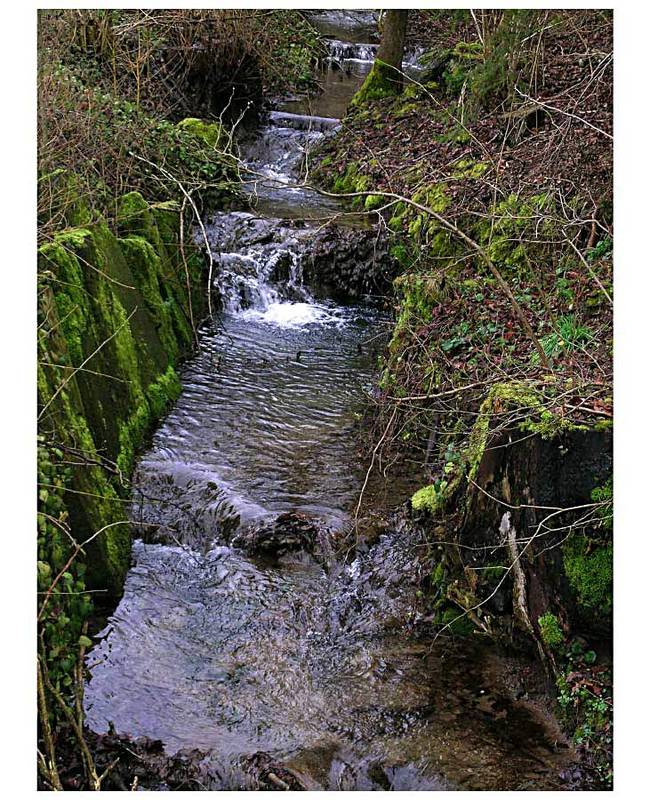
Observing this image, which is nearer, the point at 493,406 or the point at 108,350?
the point at 493,406

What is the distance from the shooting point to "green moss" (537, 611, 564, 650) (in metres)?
4.45

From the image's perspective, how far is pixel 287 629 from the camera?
17.2 ft

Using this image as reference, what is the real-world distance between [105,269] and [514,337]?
3799mm

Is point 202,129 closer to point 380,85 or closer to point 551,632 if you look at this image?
point 380,85

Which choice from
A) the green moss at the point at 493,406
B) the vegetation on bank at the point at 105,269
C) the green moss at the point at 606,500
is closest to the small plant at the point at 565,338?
the green moss at the point at 493,406

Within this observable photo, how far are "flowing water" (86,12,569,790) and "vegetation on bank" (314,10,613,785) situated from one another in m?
0.39

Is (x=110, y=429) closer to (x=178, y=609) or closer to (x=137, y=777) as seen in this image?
(x=178, y=609)

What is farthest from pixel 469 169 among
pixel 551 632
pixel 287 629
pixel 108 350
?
pixel 551 632

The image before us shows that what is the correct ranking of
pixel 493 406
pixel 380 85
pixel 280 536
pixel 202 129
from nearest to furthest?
pixel 493 406, pixel 280 536, pixel 202 129, pixel 380 85

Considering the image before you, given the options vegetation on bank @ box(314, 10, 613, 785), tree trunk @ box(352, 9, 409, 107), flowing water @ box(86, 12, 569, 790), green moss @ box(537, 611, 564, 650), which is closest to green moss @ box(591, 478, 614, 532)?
vegetation on bank @ box(314, 10, 613, 785)

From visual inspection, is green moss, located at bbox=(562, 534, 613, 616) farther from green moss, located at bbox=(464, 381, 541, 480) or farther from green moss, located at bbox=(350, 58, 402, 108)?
green moss, located at bbox=(350, 58, 402, 108)

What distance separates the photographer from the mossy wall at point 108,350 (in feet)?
17.1

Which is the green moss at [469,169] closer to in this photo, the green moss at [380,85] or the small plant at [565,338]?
→ the small plant at [565,338]

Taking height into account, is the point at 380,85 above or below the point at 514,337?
above
